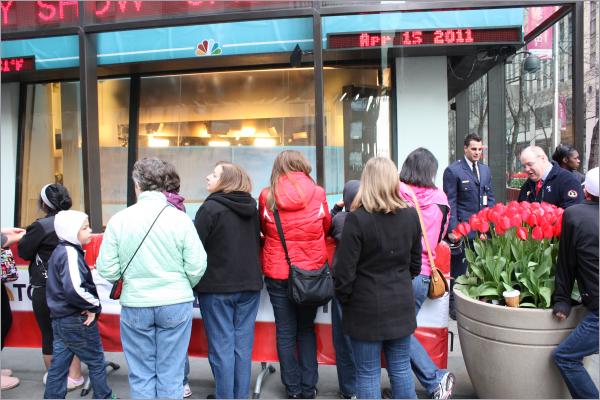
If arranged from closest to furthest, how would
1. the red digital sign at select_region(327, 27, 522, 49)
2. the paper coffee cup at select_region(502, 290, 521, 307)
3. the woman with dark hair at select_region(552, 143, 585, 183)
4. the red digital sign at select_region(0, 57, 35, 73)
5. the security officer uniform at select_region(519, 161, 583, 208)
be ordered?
the paper coffee cup at select_region(502, 290, 521, 307)
the security officer uniform at select_region(519, 161, 583, 208)
the woman with dark hair at select_region(552, 143, 585, 183)
the red digital sign at select_region(327, 27, 522, 49)
the red digital sign at select_region(0, 57, 35, 73)

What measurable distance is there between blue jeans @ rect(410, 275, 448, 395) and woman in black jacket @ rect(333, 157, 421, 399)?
615mm

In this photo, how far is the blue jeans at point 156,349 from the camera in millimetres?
3209

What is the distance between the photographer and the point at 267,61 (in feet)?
26.1

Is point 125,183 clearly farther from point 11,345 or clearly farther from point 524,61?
point 524,61

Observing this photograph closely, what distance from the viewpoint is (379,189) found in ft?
9.82

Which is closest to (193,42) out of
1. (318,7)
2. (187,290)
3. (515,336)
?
(318,7)

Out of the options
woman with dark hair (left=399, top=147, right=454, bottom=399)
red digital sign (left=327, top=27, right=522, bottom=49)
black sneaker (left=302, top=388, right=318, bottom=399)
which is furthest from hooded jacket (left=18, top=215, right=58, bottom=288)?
red digital sign (left=327, top=27, right=522, bottom=49)

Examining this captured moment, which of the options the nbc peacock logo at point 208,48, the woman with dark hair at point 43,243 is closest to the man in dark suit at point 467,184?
the nbc peacock logo at point 208,48

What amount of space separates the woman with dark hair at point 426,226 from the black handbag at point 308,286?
63cm

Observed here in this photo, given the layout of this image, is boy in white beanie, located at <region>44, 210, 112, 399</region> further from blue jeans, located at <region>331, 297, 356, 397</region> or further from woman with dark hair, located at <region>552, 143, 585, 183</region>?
woman with dark hair, located at <region>552, 143, 585, 183</region>

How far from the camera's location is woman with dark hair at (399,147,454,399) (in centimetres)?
371

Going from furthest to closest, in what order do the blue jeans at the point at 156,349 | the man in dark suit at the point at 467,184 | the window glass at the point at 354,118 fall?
the window glass at the point at 354,118 → the man in dark suit at the point at 467,184 → the blue jeans at the point at 156,349

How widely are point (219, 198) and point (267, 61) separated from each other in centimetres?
485

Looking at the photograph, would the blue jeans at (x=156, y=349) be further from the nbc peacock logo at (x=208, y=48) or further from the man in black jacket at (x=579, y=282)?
the nbc peacock logo at (x=208, y=48)
